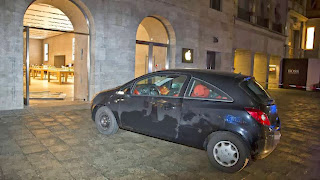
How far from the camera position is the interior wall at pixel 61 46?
83.9 feet

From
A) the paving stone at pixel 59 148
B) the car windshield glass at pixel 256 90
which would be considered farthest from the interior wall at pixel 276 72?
the paving stone at pixel 59 148

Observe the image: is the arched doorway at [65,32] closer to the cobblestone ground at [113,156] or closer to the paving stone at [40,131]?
the paving stone at [40,131]

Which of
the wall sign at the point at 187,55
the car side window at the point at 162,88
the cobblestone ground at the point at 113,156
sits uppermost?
the wall sign at the point at 187,55

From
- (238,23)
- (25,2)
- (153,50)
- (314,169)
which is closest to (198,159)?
(314,169)

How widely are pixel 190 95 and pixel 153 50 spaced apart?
8.53 m

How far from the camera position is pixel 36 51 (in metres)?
31.6

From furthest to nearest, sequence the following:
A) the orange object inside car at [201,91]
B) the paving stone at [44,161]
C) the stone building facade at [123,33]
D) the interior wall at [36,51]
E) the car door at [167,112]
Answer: the interior wall at [36,51] < the stone building facade at [123,33] < the car door at [167,112] < the orange object inside car at [201,91] < the paving stone at [44,161]

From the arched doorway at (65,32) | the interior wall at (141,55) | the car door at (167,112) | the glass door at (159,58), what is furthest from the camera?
the glass door at (159,58)

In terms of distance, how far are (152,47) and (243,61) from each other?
11.0m

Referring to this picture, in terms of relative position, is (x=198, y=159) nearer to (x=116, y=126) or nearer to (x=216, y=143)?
(x=216, y=143)

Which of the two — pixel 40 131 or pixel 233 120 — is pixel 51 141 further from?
pixel 233 120

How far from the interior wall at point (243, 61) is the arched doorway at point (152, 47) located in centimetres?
969

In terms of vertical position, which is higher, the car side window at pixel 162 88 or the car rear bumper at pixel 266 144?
the car side window at pixel 162 88

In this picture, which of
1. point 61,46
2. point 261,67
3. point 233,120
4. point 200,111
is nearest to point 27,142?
point 200,111
